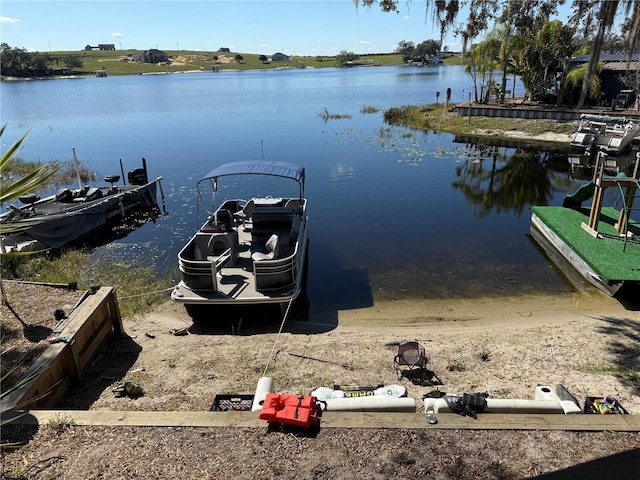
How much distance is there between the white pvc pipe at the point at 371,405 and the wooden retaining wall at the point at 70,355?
12.2 ft

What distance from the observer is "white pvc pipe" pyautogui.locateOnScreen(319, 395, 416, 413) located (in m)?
5.66

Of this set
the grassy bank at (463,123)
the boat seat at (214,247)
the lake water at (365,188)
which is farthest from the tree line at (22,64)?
the boat seat at (214,247)

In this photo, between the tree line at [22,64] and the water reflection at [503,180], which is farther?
the tree line at [22,64]

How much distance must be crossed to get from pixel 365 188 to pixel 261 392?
1751 centimetres

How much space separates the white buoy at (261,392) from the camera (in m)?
5.78

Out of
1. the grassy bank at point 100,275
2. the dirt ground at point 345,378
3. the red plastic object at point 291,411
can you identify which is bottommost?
the grassy bank at point 100,275

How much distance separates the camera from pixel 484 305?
11.5m

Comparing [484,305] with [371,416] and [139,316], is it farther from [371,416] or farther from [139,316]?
[139,316]

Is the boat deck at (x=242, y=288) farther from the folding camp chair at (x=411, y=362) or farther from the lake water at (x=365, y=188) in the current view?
the folding camp chair at (x=411, y=362)

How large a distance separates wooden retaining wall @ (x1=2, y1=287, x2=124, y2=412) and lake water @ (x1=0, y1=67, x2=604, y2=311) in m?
5.32

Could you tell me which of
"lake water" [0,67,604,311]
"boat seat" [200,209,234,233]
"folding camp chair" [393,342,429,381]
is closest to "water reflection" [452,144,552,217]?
"lake water" [0,67,604,311]

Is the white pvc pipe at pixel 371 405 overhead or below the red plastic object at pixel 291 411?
below

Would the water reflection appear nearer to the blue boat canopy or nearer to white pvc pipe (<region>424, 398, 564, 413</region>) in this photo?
the blue boat canopy

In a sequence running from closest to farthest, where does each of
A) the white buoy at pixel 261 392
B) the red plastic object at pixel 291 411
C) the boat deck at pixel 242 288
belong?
the red plastic object at pixel 291 411 < the white buoy at pixel 261 392 < the boat deck at pixel 242 288
